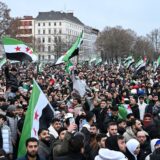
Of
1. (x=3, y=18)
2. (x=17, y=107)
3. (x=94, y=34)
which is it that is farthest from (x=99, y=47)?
(x=17, y=107)

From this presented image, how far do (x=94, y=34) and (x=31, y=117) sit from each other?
16459 centimetres

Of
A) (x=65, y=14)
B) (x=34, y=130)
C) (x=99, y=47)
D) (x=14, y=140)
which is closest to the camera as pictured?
(x=34, y=130)

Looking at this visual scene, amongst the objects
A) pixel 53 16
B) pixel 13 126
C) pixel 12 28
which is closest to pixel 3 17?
pixel 12 28

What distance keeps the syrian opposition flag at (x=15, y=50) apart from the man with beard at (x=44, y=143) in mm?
7764

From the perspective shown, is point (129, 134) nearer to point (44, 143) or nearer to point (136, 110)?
point (44, 143)

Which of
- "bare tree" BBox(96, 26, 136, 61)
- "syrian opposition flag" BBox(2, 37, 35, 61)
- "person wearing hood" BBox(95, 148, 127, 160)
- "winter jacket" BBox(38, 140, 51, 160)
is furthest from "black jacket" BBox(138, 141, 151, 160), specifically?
"bare tree" BBox(96, 26, 136, 61)

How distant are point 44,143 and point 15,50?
313 inches

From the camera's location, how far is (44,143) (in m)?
7.07

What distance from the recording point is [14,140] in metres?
8.58

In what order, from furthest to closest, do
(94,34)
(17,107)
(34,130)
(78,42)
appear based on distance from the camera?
(94,34), (78,42), (17,107), (34,130)

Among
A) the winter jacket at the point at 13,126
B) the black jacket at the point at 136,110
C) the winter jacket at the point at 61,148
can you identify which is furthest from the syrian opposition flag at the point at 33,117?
the black jacket at the point at 136,110

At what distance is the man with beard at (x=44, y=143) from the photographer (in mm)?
6832

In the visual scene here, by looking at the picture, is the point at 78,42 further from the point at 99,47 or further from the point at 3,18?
the point at 99,47

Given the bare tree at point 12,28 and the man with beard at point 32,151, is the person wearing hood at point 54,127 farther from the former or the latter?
the bare tree at point 12,28
